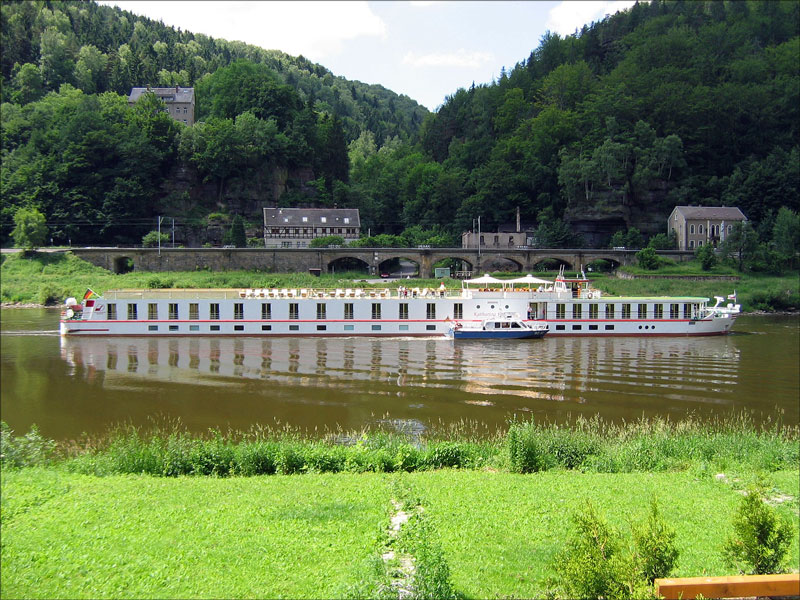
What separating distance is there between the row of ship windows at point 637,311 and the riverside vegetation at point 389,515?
26585 millimetres

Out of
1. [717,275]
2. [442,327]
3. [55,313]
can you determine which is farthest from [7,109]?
[717,275]

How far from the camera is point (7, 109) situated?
10125cm

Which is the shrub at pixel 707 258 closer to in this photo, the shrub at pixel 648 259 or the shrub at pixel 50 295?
the shrub at pixel 648 259

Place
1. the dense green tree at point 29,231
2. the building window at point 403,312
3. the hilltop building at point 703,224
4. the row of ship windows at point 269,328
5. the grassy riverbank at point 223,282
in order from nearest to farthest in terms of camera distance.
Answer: the row of ship windows at point 269,328 < the building window at point 403,312 < the grassy riverbank at point 223,282 < the dense green tree at point 29,231 < the hilltop building at point 703,224

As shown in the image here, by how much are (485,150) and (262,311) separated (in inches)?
3205

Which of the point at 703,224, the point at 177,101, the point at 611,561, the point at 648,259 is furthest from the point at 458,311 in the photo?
the point at 177,101

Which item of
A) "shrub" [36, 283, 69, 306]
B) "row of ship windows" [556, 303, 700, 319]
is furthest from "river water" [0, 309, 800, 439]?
"shrub" [36, 283, 69, 306]

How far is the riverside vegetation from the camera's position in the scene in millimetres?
8898

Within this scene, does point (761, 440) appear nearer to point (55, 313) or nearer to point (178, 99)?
point (55, 313)

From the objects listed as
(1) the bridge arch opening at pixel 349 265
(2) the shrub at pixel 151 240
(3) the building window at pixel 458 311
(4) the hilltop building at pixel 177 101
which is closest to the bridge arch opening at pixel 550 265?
(1) the bridge arch opening at pixel 349 265

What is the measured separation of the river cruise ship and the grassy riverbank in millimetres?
17553

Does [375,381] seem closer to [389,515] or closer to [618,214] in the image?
[389,515]

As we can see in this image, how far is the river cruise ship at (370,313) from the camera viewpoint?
4312cm

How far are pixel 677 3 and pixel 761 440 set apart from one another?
479 ft
